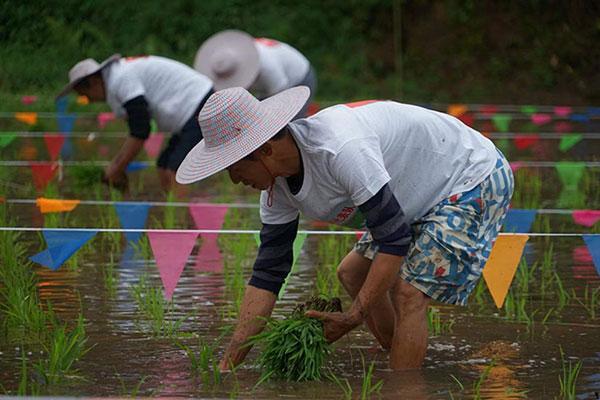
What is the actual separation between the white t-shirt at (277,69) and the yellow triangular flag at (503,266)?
5407mm

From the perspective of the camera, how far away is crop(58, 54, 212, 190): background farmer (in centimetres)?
862

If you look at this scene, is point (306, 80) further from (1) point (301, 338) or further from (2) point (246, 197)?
(1) point (301, 338)

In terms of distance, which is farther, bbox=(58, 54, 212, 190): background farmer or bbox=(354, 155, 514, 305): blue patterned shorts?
bbox=(58, 54, 212, 190): background farmer

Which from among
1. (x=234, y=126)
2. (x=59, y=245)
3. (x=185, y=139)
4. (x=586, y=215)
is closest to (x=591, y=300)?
(x=586, y=215)

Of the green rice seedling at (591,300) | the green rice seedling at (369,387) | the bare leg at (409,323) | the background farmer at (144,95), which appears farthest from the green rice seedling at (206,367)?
the background farmer at (144,95)

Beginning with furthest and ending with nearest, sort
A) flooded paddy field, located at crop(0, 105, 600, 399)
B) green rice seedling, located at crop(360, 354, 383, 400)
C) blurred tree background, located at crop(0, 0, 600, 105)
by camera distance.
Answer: blurred tree background, located at crop(0, 0, 600, 105) < flooded paddy field, located at crop(0, 105, 600, 399) < green rice seedling, located at crop(360, 354, 383, 400)

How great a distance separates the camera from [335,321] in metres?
4.69

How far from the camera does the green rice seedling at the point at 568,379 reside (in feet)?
14.6

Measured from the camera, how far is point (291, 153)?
449 centimetres

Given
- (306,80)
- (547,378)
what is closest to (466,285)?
(547,378)

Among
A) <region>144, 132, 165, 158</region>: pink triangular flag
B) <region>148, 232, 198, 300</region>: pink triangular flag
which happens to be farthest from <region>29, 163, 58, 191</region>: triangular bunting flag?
<region>148, 232, 198, 300</region>: pink triangular flag

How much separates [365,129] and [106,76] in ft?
14.3

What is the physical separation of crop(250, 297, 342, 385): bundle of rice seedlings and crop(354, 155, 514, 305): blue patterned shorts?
1.07ft

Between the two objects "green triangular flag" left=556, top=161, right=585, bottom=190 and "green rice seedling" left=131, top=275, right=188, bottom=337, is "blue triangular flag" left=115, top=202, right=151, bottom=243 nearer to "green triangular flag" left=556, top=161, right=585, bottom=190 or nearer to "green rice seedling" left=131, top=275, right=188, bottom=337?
"green rice seedling" left=131, top=275, right=188, bottom=337
